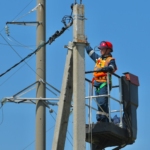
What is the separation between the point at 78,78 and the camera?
1706 centimetres

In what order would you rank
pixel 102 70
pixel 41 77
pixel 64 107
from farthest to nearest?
pixel 41 77 → pixel 102 70 → pixel 64 107

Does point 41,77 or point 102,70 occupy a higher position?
point 41,77

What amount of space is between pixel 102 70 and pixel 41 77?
1879mm

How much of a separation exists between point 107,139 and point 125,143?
1.43 ft

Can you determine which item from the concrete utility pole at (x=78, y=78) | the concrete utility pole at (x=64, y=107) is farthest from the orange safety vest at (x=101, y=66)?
the concrete utility pole at (x=78, y=78)

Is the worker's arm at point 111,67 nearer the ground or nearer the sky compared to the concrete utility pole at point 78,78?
nearer the sky

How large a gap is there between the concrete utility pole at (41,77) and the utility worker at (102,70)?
1388 millimetres

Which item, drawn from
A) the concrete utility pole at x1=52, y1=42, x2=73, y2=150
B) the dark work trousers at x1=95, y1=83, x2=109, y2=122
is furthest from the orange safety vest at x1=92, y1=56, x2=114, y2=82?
the concrete utility pole at x1=52, y1=42, x2=73, y2=150

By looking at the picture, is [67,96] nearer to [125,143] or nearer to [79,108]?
[79,108]

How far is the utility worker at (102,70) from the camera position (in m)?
19.3

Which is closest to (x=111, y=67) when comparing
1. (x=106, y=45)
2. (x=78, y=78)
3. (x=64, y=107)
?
(x=106, y=45)

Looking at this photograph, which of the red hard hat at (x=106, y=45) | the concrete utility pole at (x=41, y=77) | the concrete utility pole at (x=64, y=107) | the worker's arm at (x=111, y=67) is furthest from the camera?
the concrete utility pole at (x=41, y=77)

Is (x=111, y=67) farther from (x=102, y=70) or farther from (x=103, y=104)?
(x=103, y=104)

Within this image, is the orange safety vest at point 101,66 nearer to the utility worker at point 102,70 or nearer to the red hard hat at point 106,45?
the utility worker at point 102,70
